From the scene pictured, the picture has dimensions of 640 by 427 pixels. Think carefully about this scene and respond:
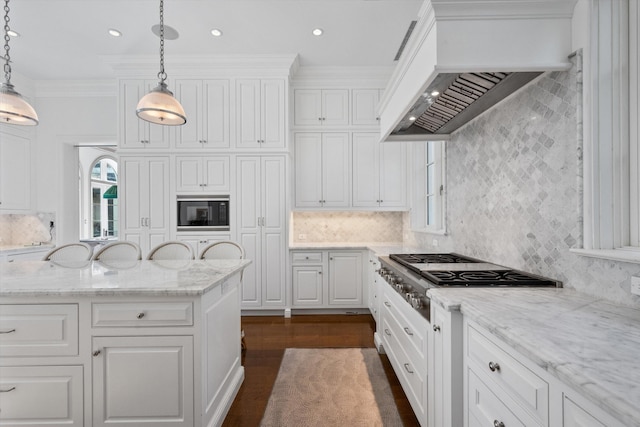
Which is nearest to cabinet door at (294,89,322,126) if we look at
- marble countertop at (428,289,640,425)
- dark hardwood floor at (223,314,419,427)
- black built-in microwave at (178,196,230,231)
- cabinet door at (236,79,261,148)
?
cabinet door at (236,79,261,148)

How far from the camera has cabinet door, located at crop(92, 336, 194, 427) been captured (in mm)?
1512

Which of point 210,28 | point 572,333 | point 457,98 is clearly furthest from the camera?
point 210,28

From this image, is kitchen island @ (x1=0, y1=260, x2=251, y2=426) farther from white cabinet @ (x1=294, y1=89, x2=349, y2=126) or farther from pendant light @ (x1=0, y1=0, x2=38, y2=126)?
white cabinet @ (x1=294, y1=89, x2=349, y2=126)

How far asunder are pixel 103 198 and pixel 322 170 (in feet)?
21.6

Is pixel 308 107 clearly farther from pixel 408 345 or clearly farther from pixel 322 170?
pixel 408 345

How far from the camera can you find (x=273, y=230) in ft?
12.5

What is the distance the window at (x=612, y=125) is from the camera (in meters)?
1.22

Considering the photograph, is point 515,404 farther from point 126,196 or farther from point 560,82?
point 126,196

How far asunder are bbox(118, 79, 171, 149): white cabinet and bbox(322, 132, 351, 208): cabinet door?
215 centimetres

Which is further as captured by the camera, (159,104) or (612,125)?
(159,104)

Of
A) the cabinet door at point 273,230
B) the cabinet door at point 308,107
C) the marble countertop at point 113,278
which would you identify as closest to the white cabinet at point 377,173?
the cabinet door at point 308,107

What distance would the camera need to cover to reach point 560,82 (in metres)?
1.42

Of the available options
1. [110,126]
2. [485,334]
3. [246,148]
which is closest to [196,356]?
[485,334]

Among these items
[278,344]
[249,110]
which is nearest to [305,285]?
[278,344]
